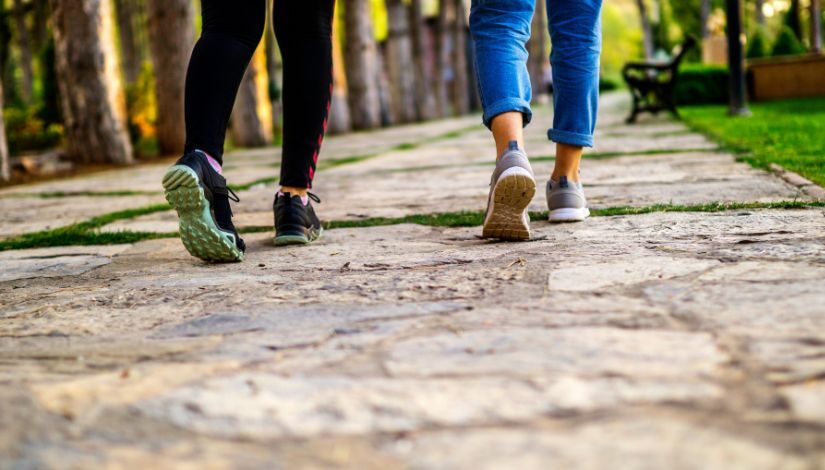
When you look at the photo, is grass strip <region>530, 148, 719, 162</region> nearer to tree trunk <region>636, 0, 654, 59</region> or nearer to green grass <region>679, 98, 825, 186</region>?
green grass <region>679, 98, 825, 186</region>

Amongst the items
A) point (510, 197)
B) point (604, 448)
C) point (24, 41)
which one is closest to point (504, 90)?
point (510, 197)

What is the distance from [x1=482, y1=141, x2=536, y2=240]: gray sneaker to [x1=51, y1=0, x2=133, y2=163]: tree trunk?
22.6 feet

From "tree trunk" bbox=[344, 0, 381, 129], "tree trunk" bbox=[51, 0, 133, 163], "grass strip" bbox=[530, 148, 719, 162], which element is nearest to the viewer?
"grass strip" bbox=[530, 148, 719, 162]

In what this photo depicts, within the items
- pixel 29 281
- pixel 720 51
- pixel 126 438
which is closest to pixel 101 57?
pixel 29 281

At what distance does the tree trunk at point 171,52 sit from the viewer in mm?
9555

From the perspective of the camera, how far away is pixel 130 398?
1272mm

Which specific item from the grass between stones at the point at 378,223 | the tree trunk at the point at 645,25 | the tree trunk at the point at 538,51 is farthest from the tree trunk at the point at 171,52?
the tree trunk at the point at 645,25

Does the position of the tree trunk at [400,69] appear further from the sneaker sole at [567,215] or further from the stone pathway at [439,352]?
the stone pathway at [439,352]

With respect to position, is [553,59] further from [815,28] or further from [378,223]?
[815,28]

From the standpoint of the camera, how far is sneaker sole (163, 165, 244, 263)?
238 cm

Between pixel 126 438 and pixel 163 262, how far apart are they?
1.57 meters

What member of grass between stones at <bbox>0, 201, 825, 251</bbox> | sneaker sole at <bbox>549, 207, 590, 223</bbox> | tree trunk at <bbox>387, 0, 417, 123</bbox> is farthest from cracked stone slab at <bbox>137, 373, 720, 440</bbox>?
tree trunk at <bbox>387, 0, 417, 123</bbox>

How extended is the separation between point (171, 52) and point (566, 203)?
765 cm

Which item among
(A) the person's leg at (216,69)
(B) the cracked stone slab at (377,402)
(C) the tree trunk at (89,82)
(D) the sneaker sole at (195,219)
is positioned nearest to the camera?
(B) the cracked stone slab at (377,402)
